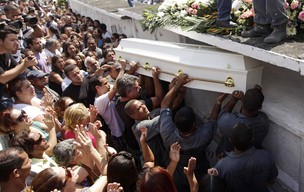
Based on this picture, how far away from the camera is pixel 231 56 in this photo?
307 centimetres

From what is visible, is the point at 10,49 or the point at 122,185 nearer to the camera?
the point at 122,185

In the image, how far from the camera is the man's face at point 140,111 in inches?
134

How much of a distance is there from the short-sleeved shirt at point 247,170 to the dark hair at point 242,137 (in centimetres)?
8

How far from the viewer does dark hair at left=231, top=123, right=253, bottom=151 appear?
257 cm

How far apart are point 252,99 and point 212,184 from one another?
0.77 meters

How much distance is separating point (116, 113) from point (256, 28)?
195 centimetres

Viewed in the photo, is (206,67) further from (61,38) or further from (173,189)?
(61,38)

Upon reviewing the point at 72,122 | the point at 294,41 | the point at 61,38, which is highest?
the point at 294,41

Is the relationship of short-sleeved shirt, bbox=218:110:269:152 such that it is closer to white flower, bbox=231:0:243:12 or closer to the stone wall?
the stone wall

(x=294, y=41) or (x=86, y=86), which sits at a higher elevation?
(x=294, y=41)

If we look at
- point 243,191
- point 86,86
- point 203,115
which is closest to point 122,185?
point 243,191

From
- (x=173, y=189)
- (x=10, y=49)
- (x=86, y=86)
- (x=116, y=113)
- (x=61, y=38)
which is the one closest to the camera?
(x=173, y=189)

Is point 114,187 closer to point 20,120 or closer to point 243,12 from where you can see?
point 20,120

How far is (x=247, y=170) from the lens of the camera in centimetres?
266
